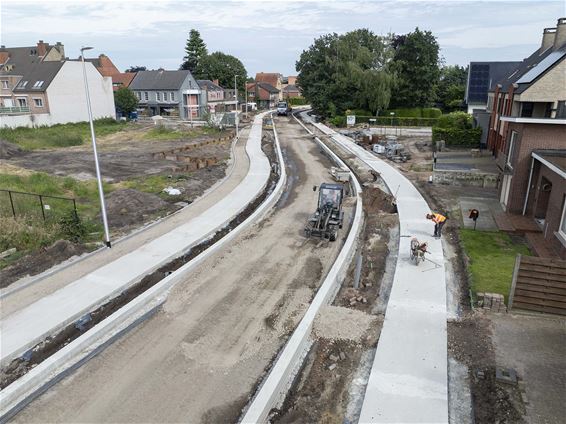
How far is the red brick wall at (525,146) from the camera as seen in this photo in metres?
19.2

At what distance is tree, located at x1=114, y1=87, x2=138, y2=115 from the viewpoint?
65562mm

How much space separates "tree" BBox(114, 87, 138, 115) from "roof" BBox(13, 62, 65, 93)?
999 cm

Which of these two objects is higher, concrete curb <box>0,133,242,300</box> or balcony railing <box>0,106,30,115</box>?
balcony railing <box>0,106,30,115</box>

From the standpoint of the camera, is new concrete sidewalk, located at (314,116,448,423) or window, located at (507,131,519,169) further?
window, located at (507,131,519,169)

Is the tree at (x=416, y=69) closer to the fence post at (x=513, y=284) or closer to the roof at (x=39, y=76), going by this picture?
the roof at (x=39, y=76)

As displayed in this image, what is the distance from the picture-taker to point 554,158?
57.7ft

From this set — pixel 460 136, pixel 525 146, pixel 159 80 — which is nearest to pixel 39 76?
pixel 159 80

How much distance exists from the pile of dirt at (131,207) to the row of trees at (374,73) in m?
46.9

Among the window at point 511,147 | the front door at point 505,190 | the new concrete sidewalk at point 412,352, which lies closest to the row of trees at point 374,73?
the window at point 511,147

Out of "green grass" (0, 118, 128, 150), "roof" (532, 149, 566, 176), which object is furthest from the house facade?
"roof" (532, 149, 566, 176)

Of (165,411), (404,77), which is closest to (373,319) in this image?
(165,411)

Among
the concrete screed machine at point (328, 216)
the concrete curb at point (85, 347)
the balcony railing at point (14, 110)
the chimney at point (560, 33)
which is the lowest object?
the concrete curb at point (85, 347)

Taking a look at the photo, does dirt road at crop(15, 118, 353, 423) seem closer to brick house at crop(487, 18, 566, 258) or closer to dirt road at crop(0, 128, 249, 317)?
dirt road at crop(0, 128, 249, 317)

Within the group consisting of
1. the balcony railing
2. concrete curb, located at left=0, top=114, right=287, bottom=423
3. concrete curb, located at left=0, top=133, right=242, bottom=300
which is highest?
the balcony railing
